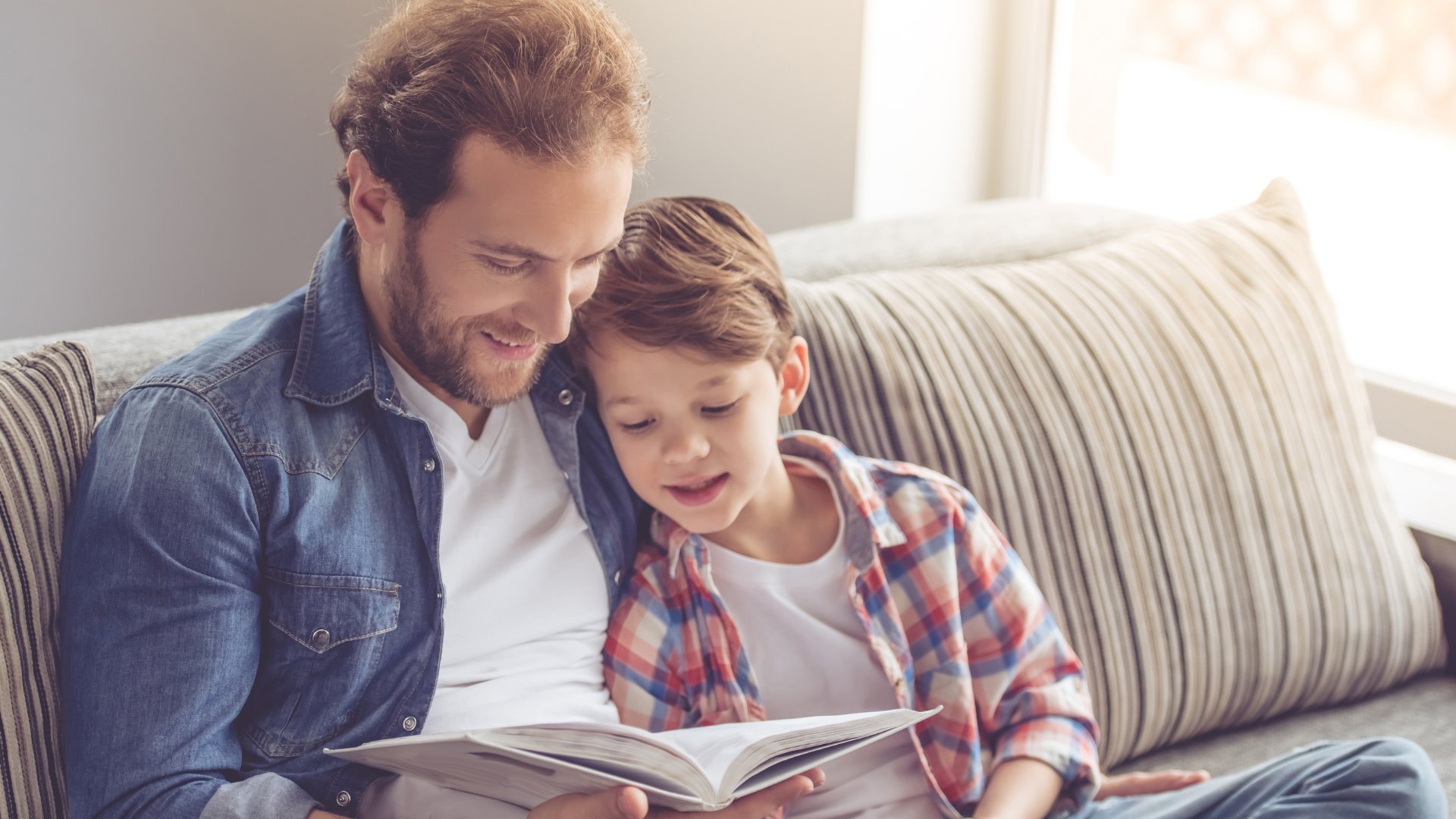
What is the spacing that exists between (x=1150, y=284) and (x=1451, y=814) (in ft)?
2.33

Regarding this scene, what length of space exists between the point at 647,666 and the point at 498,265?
0.46 m

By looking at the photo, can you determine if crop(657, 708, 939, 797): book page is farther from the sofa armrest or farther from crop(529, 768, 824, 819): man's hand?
the sofa armrest

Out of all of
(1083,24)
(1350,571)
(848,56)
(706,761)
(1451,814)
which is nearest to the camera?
(706,761)

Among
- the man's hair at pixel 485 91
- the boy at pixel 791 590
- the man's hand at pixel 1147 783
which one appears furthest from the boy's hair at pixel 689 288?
the man's hand at pixel 1147 783

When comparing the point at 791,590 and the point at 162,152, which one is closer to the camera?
the point at 791,590

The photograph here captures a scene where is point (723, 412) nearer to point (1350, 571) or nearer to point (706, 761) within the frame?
point (706, 761)

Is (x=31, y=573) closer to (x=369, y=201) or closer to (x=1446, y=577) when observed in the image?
(x=369, y=201)

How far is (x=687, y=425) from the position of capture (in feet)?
4.10

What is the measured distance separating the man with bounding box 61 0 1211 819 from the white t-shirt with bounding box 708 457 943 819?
178mm

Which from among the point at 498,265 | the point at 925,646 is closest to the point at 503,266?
the point at 498,265

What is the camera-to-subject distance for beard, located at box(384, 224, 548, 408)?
1.15m

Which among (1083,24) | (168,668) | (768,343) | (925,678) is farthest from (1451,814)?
(1083,24)

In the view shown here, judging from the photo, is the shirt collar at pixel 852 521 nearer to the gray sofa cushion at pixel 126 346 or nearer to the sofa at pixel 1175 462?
the sofa at pixel 1175 462

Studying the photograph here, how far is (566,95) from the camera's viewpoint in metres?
1.10
